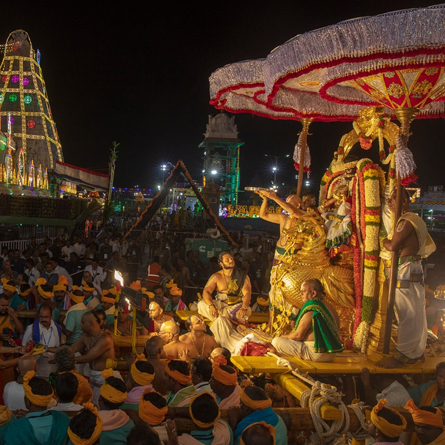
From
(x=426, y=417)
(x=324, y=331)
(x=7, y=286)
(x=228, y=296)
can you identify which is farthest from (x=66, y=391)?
(x=228, y=296)

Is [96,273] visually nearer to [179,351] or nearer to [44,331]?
[44,331]

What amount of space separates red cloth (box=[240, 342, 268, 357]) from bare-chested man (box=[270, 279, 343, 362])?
16cm

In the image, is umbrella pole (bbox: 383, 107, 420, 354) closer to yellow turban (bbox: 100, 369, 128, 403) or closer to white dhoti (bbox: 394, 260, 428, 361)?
white dhoti (bbox: 394, 260, 428, 361)

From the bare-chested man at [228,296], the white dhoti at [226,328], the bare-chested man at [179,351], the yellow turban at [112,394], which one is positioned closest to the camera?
the yellow turban at [112,394]

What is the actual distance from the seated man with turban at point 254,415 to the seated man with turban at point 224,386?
446 millimetres

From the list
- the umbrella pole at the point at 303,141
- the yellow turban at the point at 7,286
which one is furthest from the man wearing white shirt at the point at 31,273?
the umbrella pole at the point at 303,141

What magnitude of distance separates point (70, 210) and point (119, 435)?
22.1 m

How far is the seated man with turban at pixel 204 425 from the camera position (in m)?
3.00

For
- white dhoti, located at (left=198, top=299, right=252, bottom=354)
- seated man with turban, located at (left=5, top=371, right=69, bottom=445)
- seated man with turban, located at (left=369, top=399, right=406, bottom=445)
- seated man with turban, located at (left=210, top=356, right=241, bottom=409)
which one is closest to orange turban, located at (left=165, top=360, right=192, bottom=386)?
seated man with turban, located at (left=210, top=356, right=241, bottom=409)

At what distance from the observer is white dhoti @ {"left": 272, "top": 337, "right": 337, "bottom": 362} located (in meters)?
5.27

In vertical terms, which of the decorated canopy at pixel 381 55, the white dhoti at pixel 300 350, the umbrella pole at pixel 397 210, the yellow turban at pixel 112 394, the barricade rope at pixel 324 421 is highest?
the decorated canopy at pixel 381 55

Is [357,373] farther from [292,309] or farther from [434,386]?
[292,309]

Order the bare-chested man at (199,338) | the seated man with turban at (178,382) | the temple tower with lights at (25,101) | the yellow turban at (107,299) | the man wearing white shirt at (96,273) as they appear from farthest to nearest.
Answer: the temple tower with lights at (25,101) → the man wearing white shirt at (96,273) → the yellow turban at (107,299) → the bare-chested man at (199,338) → the seated man with turban at (178,382)

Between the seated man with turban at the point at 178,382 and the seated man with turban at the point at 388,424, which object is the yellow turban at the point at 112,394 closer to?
the seated man with turban at the point at 178,382
